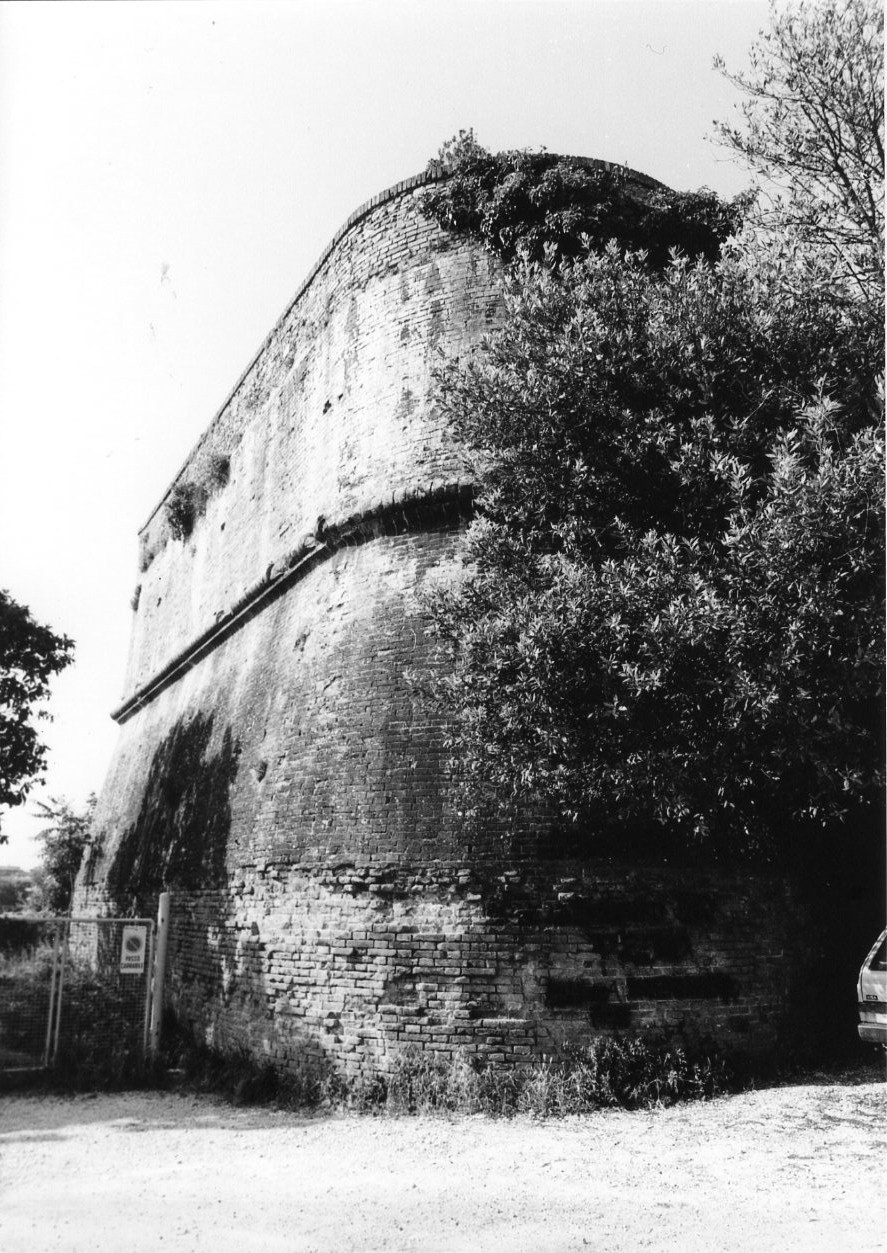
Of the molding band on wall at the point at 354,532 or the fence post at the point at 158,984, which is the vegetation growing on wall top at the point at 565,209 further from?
the fence post at the point at 158,984

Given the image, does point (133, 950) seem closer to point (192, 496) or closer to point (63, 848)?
point (192, 496)

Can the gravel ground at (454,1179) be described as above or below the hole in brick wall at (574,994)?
below

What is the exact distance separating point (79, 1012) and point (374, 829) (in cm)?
407

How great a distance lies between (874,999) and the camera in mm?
6789

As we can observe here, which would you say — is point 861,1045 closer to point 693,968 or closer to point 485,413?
point 693,968

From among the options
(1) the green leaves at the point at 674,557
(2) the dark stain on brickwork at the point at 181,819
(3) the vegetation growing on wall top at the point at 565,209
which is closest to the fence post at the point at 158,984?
(2) the dark stain on brickwork at the point at 181,819

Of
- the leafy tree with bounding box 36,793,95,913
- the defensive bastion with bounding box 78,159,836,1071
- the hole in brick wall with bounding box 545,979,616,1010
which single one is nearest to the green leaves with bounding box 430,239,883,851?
the defensive bastion with bounding box 78,159,836,1071

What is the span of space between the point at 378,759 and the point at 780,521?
4406mm

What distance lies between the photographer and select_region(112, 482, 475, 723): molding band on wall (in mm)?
9203

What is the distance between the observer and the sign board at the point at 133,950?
9570mm

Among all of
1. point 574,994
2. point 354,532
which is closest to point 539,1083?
point 574,994

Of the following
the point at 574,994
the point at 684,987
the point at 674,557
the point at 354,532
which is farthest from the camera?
the point at 354,532

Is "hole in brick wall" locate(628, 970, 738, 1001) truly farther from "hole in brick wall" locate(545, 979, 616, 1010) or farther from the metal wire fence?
the metal wire fence

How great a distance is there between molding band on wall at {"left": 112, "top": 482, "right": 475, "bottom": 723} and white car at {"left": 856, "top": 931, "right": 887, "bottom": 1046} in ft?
18.3
